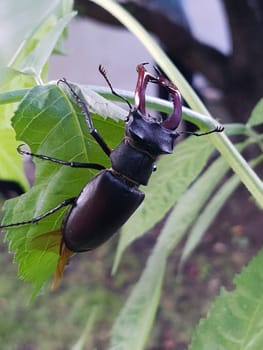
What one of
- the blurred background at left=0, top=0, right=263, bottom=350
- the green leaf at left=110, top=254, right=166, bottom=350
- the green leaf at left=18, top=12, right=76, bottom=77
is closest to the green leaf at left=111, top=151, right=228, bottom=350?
the green leaf at left=110, top=254, right=166, bottom=350

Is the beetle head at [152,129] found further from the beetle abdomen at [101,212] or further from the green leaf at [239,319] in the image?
the green leaf at [239,319]

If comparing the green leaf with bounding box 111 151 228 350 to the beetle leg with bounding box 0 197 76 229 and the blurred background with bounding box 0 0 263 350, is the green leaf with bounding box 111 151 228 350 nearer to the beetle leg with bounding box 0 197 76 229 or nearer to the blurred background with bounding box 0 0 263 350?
the beetle leg with bounding box 0 197 76 229

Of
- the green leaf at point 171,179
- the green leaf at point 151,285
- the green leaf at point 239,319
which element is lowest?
the green leaf at point 151,285

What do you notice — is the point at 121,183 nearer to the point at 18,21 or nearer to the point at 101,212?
the point at 101,212

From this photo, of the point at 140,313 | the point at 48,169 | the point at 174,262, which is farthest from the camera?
the point at 174,262

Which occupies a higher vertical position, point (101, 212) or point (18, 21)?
point (18, 21)

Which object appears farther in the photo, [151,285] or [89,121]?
[151,285]

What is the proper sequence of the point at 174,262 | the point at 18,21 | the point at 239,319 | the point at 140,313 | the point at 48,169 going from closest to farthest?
the point at 18,21
the point at 239,319
the point at 48,169
the point at 140,313
the point at 174,262

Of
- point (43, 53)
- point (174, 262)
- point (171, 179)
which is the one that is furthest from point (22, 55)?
point (174, 262)

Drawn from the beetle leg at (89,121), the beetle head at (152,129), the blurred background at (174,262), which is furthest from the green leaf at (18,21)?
the blurred background at (174,262)
